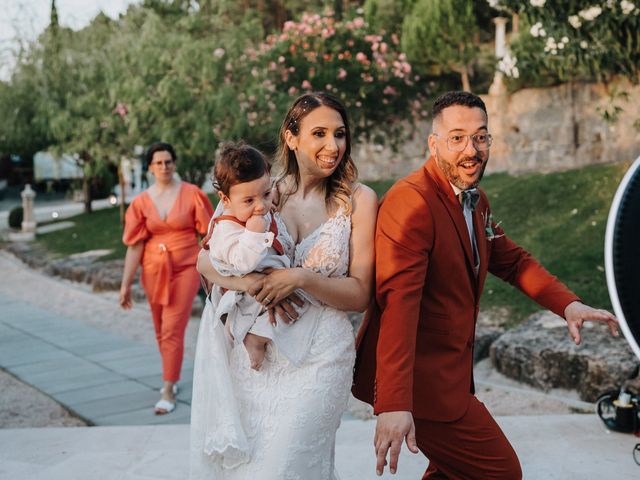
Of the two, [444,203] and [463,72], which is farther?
[463,72]

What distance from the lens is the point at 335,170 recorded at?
2912mm

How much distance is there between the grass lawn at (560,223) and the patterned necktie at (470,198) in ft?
15.6

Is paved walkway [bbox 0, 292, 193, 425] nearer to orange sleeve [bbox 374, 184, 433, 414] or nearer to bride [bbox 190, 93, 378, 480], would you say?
bride [bbox 190, 93, 378, 480]

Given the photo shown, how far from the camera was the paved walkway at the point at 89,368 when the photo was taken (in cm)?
600

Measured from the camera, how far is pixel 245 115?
46.4 ft

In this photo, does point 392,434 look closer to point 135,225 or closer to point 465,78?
point 135,225

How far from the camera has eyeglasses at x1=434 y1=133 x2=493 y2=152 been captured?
2.71 metres

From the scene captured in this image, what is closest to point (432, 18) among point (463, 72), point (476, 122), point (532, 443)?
point (463, 72)

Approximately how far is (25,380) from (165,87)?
27.6 ft

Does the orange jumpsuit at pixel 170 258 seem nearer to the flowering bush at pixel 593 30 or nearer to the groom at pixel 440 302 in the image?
the groom at pixel 440 302

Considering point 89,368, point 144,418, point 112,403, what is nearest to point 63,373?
point 89,368

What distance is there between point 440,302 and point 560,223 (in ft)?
23.7

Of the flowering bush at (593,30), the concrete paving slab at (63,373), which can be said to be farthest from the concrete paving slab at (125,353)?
the flowering bush at (593,30)

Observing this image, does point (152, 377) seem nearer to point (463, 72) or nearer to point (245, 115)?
point (245, 115)
